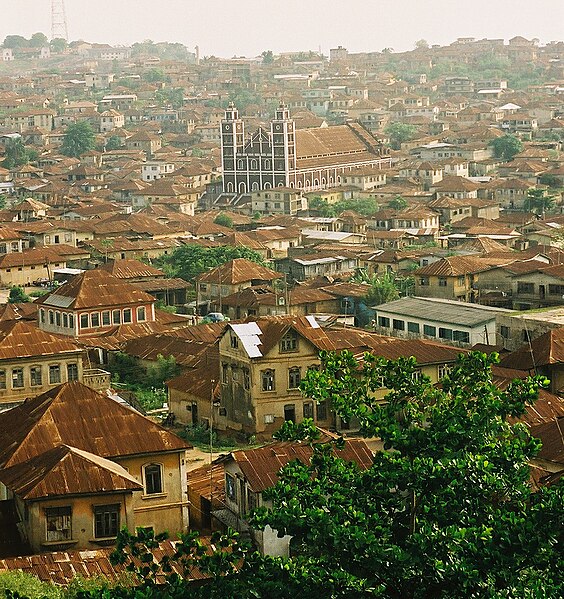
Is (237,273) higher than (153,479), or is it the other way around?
(153,479)

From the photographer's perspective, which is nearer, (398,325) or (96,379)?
(96,379)

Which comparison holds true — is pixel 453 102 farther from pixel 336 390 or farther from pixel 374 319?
pixel 336 390

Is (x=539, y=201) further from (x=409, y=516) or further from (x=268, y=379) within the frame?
(x=409, y=516)

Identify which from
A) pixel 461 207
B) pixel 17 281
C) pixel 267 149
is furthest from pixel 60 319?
pixel 267 149

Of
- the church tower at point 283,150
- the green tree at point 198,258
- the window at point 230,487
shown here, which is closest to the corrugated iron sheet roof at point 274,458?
the window at point 230,487

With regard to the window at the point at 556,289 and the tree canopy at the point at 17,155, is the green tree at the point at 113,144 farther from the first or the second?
the window at the point at 556,289

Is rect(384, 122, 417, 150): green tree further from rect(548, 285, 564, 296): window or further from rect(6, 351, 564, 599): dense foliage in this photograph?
rect(6, 351, 564, 599): dense foliage

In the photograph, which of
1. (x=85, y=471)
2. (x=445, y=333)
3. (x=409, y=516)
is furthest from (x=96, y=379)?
(x=409, y=516)
